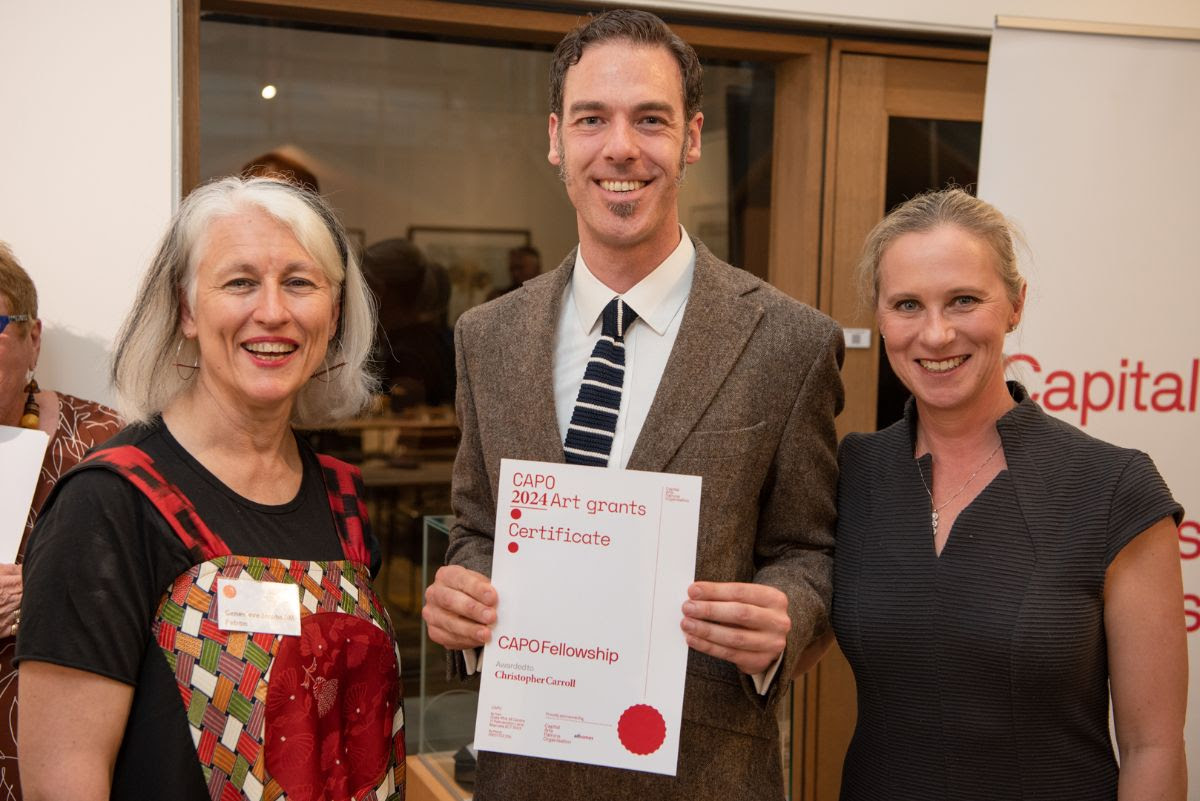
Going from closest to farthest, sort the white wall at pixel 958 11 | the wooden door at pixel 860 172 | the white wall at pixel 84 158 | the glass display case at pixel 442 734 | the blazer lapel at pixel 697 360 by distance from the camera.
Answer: the blazer lapel at pixel 697 360 < the white wall at pixel 84 158 < the glass display case at pixel 442 734 < the white wall at pixel 958 11 < the wooden door at pixel 860 172

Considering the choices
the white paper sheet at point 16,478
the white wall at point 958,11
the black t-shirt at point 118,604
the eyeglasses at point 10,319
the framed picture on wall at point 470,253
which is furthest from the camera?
the framed picture on wall at point 470,253

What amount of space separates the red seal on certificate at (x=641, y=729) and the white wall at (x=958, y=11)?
8.25 ft

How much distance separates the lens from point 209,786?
167 cm

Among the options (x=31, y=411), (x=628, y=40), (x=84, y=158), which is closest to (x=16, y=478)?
(x=31, y=411)

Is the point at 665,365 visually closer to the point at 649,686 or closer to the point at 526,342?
the point at 526,342

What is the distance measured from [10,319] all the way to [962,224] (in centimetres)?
203

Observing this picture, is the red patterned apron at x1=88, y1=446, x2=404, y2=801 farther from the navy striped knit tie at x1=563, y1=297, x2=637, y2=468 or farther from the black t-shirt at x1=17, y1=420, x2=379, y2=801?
the navy striped knit tie at x1=563, y1=297, x2=637, y2=468

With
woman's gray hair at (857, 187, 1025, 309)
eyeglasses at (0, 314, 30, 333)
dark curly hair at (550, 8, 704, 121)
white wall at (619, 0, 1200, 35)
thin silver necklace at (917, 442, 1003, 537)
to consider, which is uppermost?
white wall at (619, 0, 1200, 35)

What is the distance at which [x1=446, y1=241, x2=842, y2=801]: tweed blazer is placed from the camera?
188cm

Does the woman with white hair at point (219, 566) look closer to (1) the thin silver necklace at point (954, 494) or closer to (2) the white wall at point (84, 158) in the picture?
(1) the thin silver necklace at point (954, 494)

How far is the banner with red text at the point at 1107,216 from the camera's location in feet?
10.7

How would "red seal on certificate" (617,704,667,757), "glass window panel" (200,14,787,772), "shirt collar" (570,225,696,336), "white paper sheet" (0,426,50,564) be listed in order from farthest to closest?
"glass window panel" (200,14,787,772)
"white paper sheet" (0,426,50,564)
"shirt collar" (570,225,696,336)
"red seal on certificate" (617,704,667,757)

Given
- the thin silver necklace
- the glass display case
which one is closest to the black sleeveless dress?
the thin silver necklace

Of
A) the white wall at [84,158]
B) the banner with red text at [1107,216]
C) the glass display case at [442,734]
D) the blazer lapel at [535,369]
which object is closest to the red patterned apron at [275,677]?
the blazer lapel at [535,369]
